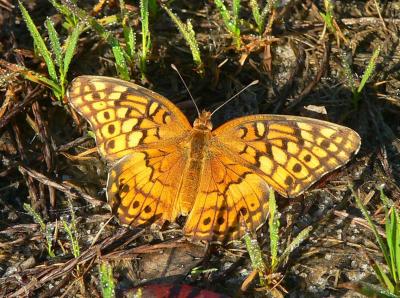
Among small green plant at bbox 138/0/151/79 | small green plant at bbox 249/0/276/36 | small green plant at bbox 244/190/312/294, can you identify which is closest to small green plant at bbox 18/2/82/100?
small green plant at bbox 138/0/151/79

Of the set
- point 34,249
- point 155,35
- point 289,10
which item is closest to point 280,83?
point 289,10

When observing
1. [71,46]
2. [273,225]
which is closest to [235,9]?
[71,46]

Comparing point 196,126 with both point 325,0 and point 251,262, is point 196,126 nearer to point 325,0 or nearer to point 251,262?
point 251,262

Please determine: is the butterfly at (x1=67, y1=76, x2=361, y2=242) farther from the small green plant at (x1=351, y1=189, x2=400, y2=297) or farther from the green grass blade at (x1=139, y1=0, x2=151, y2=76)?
the green grass blade at (x1=139, y1=0, x2=151, y2=76)

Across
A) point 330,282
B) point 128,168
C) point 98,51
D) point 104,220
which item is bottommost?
point 330,282

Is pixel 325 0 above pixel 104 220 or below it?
above

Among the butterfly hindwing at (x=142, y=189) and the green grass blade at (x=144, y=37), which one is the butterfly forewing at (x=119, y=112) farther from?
the green grass blade at (x=144, y=37)
